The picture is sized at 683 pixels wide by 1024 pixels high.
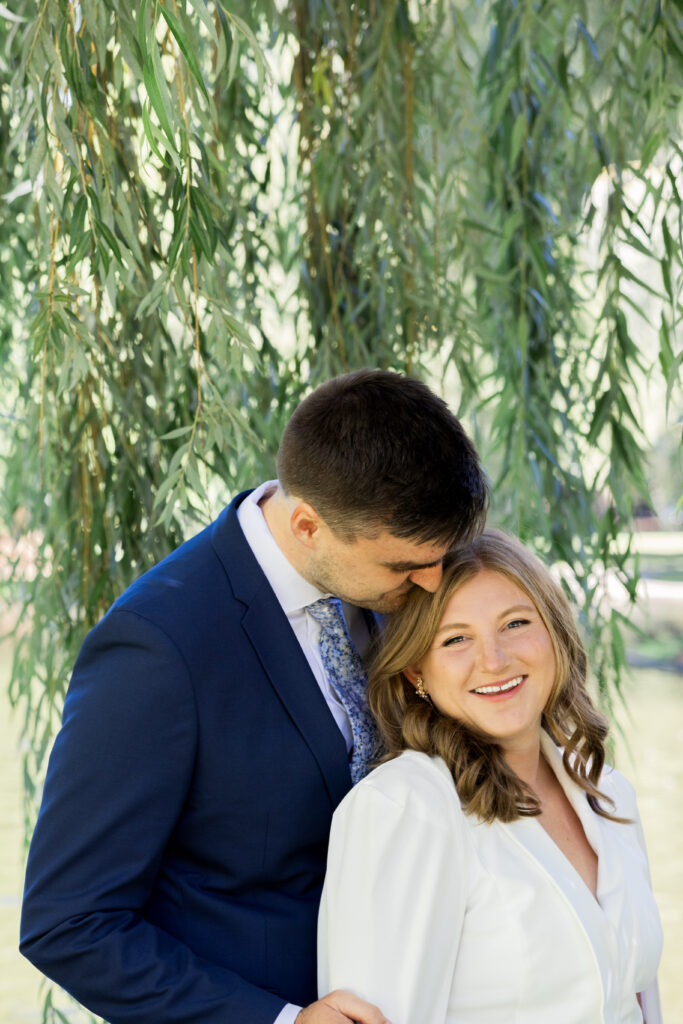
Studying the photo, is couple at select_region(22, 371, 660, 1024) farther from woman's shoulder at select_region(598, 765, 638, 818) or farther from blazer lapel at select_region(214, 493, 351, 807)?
woman's shoulder at select_region(598, 765, 638, 818)

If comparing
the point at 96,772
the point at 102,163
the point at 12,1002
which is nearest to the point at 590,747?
the point at 96,772

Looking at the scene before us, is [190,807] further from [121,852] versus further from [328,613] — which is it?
[328,613]

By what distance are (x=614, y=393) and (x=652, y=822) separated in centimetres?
482

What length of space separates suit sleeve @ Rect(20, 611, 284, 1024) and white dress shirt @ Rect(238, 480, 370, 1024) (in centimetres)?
22

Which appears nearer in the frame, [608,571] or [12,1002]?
[608,571]

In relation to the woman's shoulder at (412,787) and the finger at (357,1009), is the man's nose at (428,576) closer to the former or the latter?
the woman's shoulder at (412,787)

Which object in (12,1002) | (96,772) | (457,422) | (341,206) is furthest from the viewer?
(12,1002)

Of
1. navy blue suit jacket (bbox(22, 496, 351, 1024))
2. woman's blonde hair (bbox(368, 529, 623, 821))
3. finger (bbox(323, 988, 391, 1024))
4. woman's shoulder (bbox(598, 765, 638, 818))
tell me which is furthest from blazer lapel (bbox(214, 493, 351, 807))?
woman's shoulder (bbox(598, 765, 638, 818))

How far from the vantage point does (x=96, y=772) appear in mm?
1396

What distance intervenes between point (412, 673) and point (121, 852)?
50 centimetres

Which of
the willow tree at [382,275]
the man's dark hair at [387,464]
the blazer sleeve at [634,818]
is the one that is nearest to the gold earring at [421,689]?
the man's dark hair at [387,464]

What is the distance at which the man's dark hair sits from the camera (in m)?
1.48

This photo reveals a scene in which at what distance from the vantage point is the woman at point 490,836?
1.45m

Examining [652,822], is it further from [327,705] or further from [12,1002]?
[327,705]
